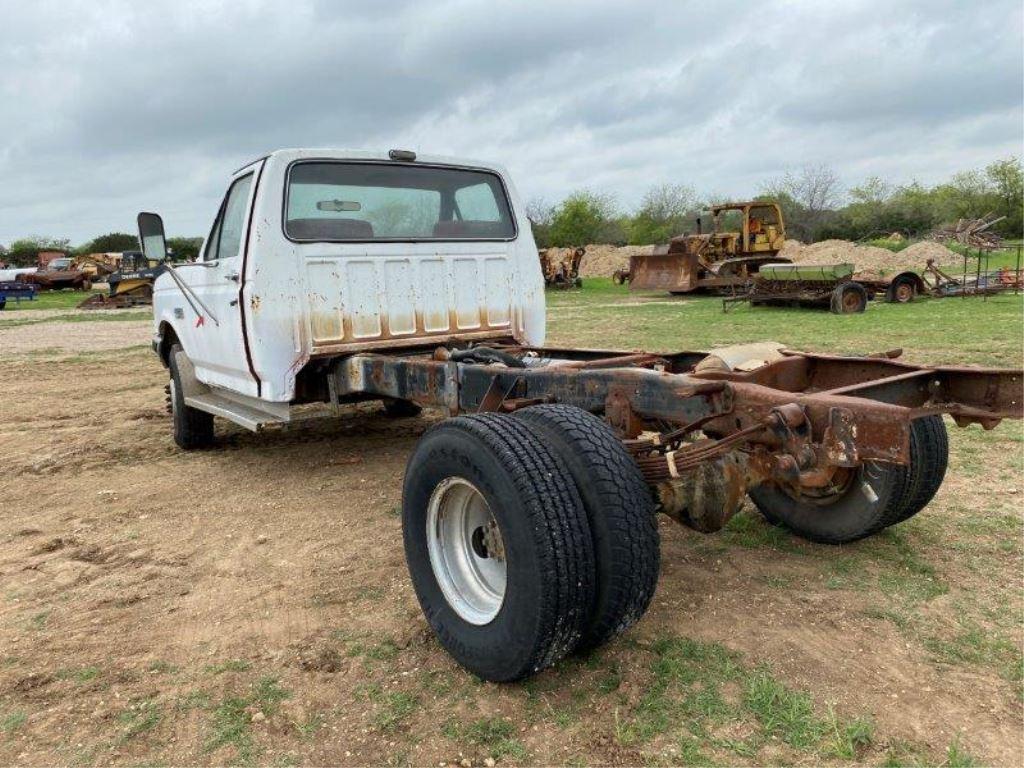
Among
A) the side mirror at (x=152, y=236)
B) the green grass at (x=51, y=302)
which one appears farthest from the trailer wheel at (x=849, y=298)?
the green grass at (x=51, y=302)

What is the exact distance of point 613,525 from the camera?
2.36m

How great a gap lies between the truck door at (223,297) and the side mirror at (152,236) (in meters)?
0.21

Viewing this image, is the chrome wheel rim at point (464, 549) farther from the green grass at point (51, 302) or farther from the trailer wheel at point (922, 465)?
the green grass at point (51, 302)

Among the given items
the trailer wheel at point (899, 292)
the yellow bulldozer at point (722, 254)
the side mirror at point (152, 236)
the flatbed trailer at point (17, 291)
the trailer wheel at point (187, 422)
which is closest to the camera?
the side mirror at point (152, 236)

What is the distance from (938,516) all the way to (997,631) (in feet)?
4.07

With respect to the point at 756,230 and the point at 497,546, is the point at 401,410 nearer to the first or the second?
the point at 497,546

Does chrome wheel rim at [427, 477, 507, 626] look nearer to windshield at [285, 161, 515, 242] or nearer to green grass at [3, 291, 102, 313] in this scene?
windshield at [285, 161, 515, 242]

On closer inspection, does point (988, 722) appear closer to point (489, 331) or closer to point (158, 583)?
point (158, 583)

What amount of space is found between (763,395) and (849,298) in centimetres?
1468

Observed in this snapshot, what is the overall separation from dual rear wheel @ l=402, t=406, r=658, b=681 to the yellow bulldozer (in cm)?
1869

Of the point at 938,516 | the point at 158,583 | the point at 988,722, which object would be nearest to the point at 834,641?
the point at 988,722

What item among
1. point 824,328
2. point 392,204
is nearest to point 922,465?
point 392,204

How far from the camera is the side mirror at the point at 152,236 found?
537cm

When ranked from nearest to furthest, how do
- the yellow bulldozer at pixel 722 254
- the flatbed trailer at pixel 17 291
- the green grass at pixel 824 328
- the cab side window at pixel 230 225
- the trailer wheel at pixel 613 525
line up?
the trailer wheel at pixel 613 525 → the cab side window at pixel 230 225 → the green grass at pixel 824 328 → the yellow bulldozer at pixel 722 254 → the flatbed trailer at pixel 17 291
